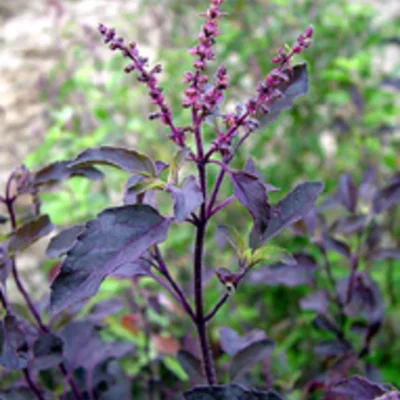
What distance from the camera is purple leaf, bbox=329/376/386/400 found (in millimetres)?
607

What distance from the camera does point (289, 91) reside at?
2.27 ft

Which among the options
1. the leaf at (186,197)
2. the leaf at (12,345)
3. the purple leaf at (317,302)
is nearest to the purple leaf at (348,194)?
the purple leaf at (317,302)

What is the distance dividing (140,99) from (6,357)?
2080 millimetres

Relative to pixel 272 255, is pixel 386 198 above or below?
below

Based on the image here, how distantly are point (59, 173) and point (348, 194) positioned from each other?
23.9 inches

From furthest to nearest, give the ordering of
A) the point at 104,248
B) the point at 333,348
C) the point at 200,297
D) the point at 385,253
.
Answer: the point at 385,253 → the point at 333,348 → the point at 200,297 → the point at 104,248

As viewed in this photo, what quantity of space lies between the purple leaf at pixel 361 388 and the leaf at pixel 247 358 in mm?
199

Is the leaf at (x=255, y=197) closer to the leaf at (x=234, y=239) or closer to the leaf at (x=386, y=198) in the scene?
the leaf at (x=234, y=239)

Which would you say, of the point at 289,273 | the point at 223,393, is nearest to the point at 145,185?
the point at 223,393

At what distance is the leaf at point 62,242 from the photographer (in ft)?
2.41

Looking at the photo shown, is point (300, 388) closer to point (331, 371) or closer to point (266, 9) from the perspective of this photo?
point (331, 371)

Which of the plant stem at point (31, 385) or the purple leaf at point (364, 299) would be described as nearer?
the plant stem at point (31, 385)

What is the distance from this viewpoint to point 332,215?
2.53 meters

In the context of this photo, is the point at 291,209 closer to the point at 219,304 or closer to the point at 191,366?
the point at 219,304
